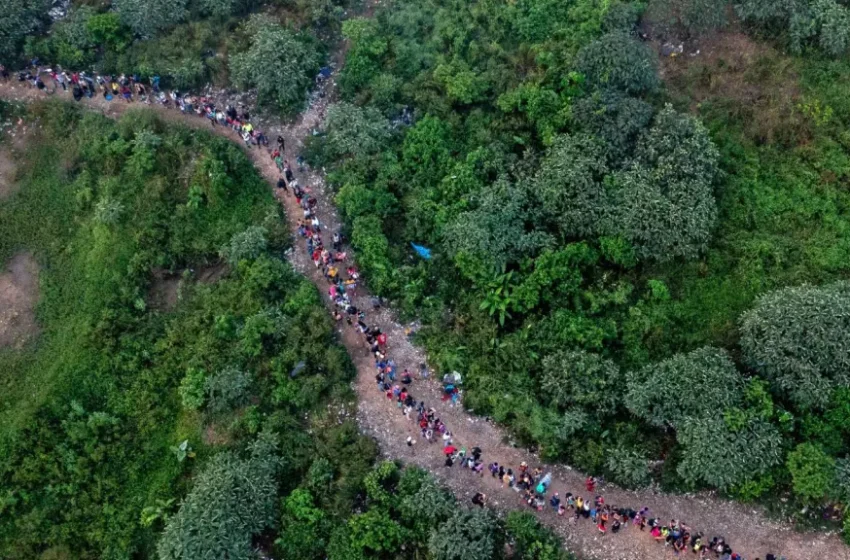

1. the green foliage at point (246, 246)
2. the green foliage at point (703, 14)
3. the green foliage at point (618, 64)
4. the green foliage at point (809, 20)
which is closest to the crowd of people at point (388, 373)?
the green foliage at point (246, 246)

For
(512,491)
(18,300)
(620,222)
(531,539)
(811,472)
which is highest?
(620,222)

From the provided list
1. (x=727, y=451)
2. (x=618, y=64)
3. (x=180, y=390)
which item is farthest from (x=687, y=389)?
(x=180, y=390)

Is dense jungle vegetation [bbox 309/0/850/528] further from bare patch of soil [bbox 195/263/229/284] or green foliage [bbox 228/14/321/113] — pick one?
bare patch of soil [bbox 195/263/229/284]

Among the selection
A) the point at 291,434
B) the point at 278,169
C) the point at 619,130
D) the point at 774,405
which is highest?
the point at 619,130

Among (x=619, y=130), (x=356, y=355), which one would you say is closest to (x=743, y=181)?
(x=619, y=130)

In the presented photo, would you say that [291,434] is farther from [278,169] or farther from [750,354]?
[750,354]

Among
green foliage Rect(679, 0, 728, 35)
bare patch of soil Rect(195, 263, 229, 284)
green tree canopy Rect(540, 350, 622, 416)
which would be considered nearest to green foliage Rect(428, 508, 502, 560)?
green tree canopy Rect(540, 350, 622, 416)

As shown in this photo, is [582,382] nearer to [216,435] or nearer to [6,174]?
[216,435]
